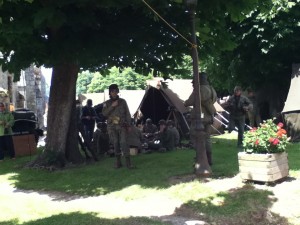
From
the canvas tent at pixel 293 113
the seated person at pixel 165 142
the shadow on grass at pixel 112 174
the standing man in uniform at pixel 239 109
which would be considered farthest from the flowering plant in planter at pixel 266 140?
the canvas tent at pixel 293 113

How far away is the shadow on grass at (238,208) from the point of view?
6328mm

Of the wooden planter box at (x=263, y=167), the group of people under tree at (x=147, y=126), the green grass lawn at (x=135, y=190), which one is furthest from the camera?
the group of people under tree at (x=147, y=126)

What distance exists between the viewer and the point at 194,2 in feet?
27.6

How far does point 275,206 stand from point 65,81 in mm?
6781

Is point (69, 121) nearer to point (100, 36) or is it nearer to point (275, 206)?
point (100, 36)

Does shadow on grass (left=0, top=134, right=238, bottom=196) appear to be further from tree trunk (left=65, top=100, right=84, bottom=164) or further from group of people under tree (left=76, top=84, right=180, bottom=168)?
group of people under tree (left=76, top=84, right=180, bottom=168)

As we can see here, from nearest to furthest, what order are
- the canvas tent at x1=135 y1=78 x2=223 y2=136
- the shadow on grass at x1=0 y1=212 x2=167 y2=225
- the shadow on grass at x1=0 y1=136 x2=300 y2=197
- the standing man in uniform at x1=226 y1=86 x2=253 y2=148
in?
the shadow on grass at x1=0 y1=212 x2=167 y2=225 → the shadow on grass at x1=0 y1=136 x2=300 y2=197 → the standing man in uniform at x1=226 y1=86 x2=253 y2=148 → the canvas tent at x1=135 y1=78 x2=223 y2=136

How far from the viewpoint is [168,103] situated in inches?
729

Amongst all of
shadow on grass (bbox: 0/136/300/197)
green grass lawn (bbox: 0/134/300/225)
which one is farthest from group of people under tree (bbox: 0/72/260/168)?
green grass lawn (bbox: 0/134/300/225)

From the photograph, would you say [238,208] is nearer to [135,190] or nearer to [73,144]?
[135,190]

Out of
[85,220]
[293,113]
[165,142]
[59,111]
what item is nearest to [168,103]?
[165,142]

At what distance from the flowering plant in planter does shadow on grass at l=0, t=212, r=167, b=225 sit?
7.99ft

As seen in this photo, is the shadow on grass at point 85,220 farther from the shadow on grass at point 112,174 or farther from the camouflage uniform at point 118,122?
the camouflage uniform at point 118,122

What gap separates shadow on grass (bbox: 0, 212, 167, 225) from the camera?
20.4 feet
